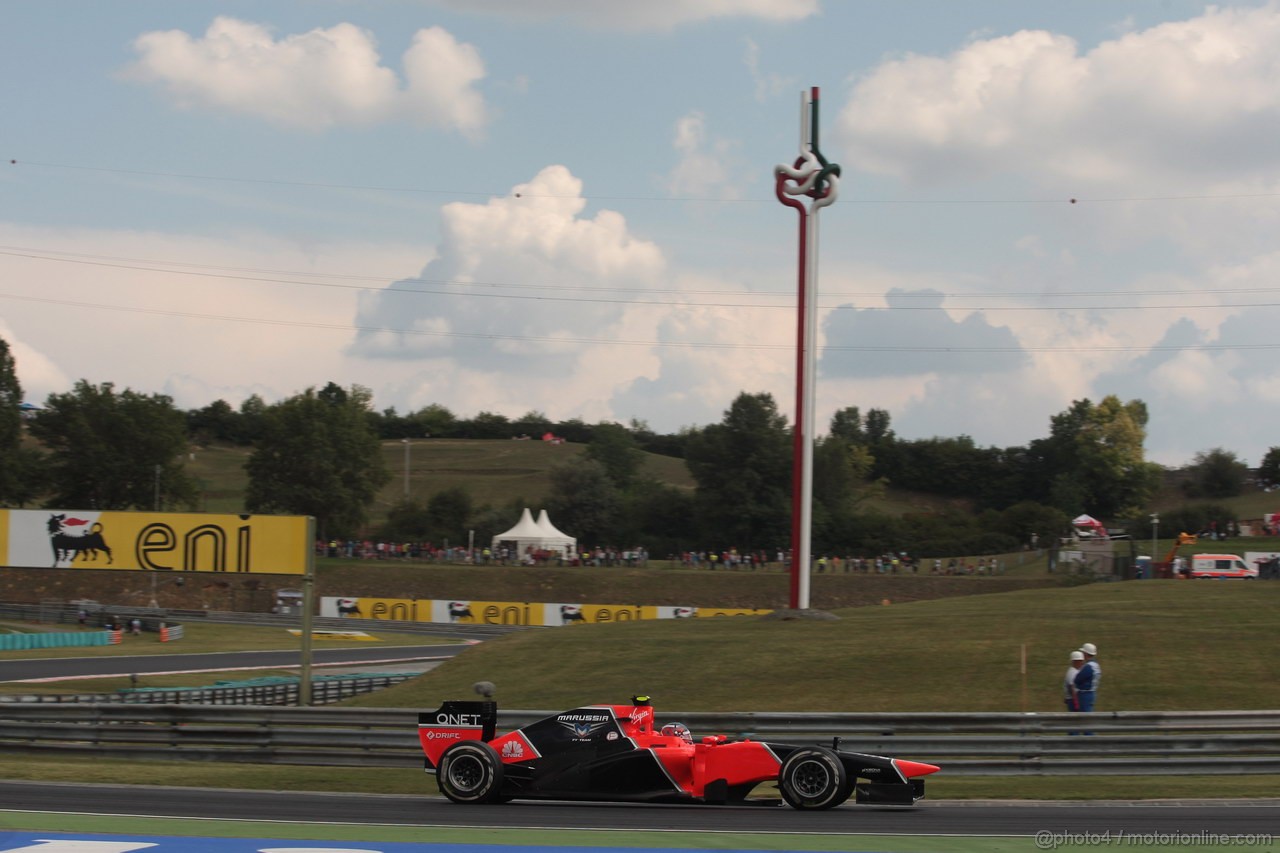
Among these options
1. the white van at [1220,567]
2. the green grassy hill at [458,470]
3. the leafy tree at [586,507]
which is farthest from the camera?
the green grassy hill at [458,470]

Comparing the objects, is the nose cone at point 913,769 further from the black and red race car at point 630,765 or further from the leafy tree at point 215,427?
the leafy tree at point 215,427

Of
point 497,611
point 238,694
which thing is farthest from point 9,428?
Answer: point 238,694

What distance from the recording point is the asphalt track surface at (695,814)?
464 inches

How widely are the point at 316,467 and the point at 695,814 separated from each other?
90242 mm

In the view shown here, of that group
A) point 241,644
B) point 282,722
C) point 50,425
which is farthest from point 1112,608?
point 50,425

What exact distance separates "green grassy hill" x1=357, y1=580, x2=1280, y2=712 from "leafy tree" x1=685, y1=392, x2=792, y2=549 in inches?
2396

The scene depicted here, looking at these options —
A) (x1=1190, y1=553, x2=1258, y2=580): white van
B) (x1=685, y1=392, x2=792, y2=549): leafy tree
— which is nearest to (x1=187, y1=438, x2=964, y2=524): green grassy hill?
(x1=685, y1=392, x2=792, y2=549): leafy tree

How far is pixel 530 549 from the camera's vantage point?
7975 cm

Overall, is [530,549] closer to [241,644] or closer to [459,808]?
[241,644]

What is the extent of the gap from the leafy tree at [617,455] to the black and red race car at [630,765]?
119 metres

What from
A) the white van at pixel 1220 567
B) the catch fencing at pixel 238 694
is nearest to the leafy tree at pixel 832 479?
the white van at pixel 1220 567

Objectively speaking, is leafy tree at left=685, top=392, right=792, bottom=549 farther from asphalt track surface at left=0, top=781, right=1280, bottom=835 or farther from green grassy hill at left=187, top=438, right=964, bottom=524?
asphalt track surface at left=0, top=781, right=1280, bottom=835

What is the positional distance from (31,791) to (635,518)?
92.4 metres

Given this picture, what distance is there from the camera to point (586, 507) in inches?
4225
